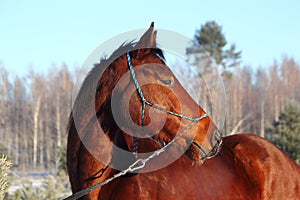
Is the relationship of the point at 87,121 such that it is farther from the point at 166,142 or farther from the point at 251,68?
the point at 251,68

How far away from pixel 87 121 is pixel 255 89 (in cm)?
5439

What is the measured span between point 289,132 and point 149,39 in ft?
36.7

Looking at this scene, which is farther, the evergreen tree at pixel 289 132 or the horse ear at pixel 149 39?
the evergreen tree at pixel 289 132

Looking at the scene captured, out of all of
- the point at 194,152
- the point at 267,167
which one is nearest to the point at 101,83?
the point at 194,152

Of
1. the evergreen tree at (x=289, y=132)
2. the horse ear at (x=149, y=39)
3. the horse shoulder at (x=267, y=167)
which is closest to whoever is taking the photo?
the horse ear at (x=149, y=39)

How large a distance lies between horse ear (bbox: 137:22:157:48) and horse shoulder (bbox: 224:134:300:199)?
159cm

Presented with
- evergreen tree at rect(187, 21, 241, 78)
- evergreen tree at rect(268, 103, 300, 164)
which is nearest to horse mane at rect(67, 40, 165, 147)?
evergreen tree at rect(268, 103, 300, 164)

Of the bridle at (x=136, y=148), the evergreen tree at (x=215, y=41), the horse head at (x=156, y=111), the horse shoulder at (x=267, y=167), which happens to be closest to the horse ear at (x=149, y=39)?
the horse head at (x=156, y=111)

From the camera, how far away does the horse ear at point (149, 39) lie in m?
3.58

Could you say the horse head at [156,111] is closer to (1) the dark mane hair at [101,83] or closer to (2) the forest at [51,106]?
(1) the dark mane hair at [101,83]

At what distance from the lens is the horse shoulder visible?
4500 mm

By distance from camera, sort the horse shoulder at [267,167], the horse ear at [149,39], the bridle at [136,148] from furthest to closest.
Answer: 1. the horse shoulder at [267,167]
2. the horse ear at [149,39]
3. the bridle at [136,148]

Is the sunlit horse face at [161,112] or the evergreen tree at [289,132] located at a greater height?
the sunlit horse face at [161,112]

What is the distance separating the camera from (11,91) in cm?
4816
